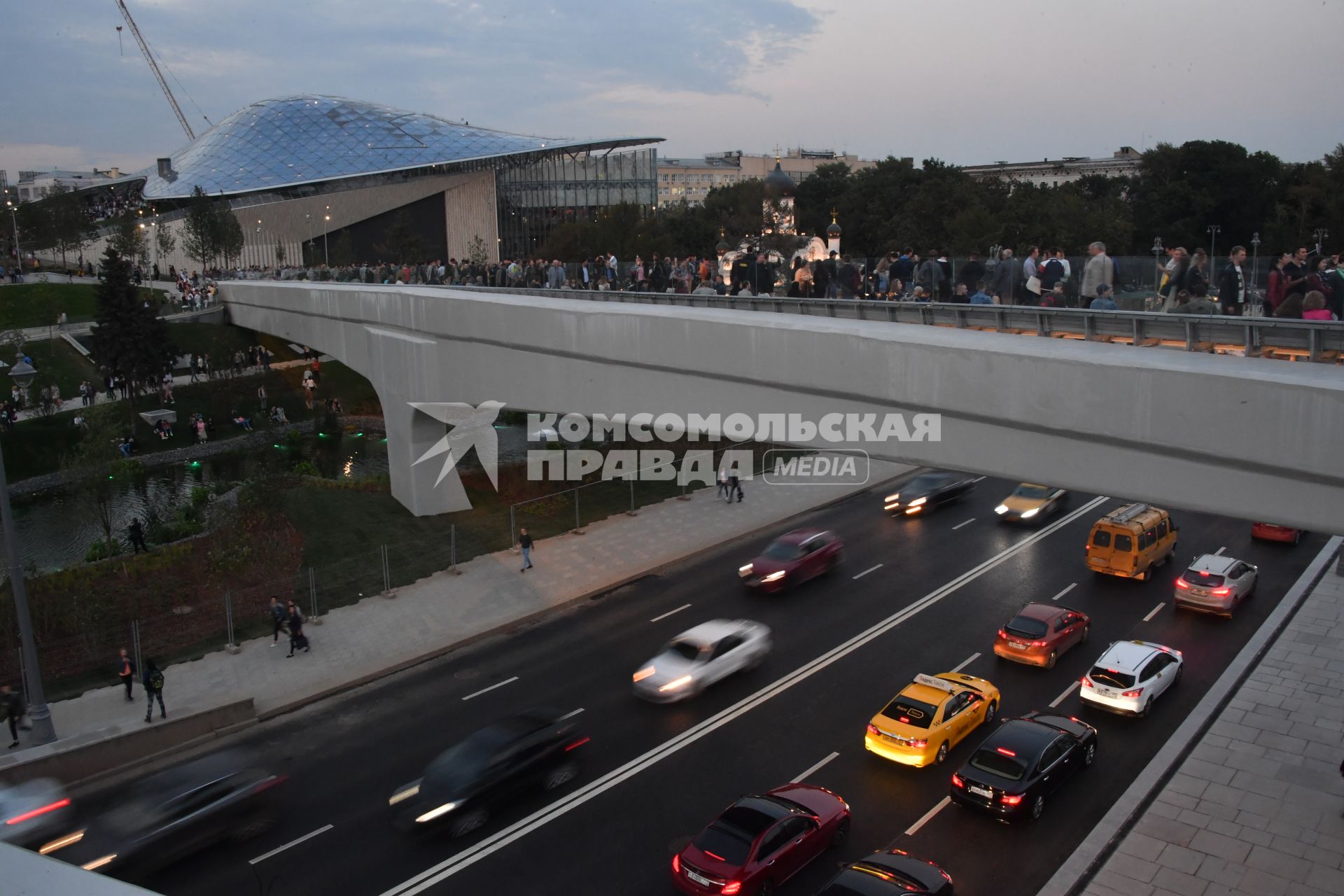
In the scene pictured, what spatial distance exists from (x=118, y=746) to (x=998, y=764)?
37.6ft

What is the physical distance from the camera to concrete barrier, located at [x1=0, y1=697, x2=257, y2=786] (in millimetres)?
11789

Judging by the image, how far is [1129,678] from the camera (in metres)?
12.8

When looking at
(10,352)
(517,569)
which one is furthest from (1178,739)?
(10,352)

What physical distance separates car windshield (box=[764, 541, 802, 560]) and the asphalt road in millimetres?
735

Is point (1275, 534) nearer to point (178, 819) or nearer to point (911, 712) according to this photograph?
point (911, 712)

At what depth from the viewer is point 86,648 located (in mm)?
15758

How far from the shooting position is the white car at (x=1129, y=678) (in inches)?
500

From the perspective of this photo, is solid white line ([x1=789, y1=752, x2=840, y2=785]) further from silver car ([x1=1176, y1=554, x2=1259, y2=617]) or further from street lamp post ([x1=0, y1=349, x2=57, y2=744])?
street lamp post ([x1=0, y1=349, x2=57, y2=744])

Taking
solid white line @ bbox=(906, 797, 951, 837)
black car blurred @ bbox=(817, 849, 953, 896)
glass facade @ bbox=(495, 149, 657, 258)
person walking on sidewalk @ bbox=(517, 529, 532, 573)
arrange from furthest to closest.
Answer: glass facade @ bbox=(495, 149, 657, 258) → person walking on sidewalk @ bbox=(517, 529, 532, 573) → solid white line @ bbox=(906, 797, 951, 837) → black car blurred @ bbox=(817, 849, 953, 896)

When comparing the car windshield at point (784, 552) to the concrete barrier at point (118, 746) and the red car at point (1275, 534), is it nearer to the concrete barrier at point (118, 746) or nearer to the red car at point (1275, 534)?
the concrete barrier at point (118, 746)

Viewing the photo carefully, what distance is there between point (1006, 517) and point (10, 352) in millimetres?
39292

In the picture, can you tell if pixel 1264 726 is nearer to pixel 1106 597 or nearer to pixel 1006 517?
pixel 1106 597

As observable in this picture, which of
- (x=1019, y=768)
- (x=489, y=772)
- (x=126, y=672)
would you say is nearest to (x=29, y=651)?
(x=126, y=672)

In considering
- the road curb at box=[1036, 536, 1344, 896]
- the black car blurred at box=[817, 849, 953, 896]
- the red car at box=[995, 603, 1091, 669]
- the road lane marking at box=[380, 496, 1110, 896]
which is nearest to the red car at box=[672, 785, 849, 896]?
the black car blurred at box=[817, 849, 953, 896]
